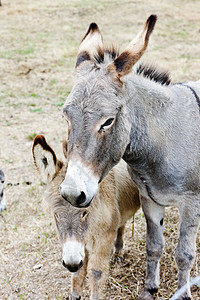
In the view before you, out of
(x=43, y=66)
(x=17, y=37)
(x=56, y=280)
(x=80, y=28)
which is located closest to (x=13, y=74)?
(x=43, y=66)

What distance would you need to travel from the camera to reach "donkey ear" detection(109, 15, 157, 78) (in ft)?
7.55

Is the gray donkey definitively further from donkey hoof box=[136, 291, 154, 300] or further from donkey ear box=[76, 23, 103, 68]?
donkey hoof box=[136, 291, 154, 300]

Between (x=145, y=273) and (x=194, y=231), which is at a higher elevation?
(x=194, y=231)

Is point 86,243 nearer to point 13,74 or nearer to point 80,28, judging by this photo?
point 13,74

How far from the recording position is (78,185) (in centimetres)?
210

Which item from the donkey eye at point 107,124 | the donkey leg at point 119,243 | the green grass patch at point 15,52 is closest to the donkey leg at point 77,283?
the donkey leg at point 119,243

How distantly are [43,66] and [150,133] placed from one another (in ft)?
32.6

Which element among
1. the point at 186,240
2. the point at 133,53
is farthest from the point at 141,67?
the point at 186,240

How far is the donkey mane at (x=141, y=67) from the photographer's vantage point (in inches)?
102

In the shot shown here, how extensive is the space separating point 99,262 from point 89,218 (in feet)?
1.78

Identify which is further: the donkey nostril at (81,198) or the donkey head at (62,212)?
the donkey head at (62,212)

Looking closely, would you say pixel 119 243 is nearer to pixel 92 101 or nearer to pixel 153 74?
pixel 153 74

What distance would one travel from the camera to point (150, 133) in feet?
8.93

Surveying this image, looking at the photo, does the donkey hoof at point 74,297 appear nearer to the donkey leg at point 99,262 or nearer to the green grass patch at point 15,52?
the donkey leg at point 99,262
